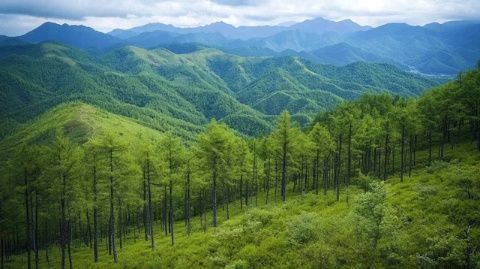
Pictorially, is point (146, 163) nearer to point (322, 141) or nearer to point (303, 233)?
point (303, 233)

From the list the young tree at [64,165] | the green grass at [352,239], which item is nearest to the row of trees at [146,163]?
the young tree at [64,165]

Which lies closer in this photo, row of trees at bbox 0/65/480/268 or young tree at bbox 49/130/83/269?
young tree at bbox 49/130/83/269

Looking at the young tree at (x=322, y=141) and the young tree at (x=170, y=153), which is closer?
the young tree at (x=170, y=153)

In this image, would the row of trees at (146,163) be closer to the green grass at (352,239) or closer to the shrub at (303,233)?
the green grass at (352,239)

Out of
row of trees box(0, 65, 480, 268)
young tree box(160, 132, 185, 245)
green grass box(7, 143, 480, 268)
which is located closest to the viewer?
green grass box(7, 143, 480, 268)

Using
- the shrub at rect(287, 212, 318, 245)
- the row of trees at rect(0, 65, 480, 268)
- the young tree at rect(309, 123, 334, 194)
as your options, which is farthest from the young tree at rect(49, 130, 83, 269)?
the young tree at rect(309, 123, 334, 194)

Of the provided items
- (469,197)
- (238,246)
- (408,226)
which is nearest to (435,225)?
(408,226)

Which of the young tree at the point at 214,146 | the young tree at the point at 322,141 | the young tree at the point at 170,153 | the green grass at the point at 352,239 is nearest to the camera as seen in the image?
the green grass at the point at 352,239

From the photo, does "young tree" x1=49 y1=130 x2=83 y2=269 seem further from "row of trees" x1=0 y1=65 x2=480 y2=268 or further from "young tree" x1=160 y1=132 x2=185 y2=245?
"young tree" x1=160 y1=132 x2=185 y2=245

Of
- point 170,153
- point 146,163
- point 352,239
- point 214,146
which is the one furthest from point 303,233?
point 146,163

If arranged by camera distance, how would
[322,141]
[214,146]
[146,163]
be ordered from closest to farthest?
1. [146,163]
2. [214,146]
3. [322,141]

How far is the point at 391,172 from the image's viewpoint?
6869 cm

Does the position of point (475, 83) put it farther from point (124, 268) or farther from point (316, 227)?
point (124, 268)

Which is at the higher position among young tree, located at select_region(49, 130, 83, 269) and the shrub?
young tree, located at select_region(49, 130, 83, 269)
